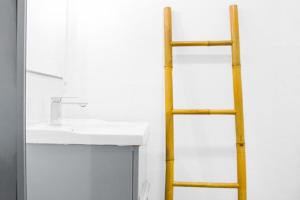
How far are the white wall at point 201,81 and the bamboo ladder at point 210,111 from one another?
0.08 m

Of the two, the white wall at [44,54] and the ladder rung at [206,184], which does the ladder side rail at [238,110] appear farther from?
the white wall at [44,54]

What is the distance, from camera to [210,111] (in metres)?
1.36

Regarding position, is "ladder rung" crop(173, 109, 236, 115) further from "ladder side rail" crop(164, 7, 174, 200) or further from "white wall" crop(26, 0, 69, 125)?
"white wall" crop(26, 0, 69, 125)

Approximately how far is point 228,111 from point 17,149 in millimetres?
1072

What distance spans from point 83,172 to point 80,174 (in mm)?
12

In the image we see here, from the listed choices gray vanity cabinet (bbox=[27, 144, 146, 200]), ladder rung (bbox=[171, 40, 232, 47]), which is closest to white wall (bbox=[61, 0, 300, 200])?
ladder rung (bbox=[171, 40, 232, 47])

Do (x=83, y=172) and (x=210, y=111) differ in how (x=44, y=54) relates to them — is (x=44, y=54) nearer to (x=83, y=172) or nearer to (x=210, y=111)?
(x=83, y=172)

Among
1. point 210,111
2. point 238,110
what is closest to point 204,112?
point 210,111

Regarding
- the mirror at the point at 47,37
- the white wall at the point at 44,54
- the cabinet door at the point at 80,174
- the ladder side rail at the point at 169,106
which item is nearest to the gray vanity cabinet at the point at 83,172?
the cabinet door at the point at 80,174

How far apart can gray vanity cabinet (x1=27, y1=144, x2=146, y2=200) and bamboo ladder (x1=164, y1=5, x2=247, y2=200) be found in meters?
0.52

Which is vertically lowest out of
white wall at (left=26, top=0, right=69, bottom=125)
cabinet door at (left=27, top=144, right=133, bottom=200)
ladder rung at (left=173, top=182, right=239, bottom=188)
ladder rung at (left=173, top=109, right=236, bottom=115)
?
ladder rung at (left=173, top=182, right=239, bottom=188)

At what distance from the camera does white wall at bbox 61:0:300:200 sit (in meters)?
1.44

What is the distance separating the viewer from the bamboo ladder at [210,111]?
1.35 m

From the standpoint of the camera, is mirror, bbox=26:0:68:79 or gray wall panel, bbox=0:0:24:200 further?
mirror, bbox=26:0:68:79
